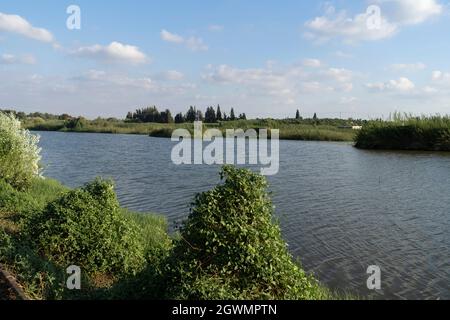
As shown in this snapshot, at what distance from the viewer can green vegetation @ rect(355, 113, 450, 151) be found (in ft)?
133

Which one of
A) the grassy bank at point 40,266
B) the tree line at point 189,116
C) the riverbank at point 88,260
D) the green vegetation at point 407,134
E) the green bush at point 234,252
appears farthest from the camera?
the tree line at point 189,116

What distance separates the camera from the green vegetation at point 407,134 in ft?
133

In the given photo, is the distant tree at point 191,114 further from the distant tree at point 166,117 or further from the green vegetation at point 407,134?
the green vegetation at point 407,134

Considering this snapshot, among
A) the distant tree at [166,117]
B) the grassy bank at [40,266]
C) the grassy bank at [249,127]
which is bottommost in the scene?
the grassy bank at [40,266]

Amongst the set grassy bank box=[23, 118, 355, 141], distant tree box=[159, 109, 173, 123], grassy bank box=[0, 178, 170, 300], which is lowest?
grassy bank box=[0, 178, 170, 300]

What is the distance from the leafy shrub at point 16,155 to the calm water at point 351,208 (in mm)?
3800

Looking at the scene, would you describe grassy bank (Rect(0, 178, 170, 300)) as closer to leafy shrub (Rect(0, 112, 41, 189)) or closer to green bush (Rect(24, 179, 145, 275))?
green bush (Rect(24, 179, 145, 275))

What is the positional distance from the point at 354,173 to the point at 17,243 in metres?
21.6

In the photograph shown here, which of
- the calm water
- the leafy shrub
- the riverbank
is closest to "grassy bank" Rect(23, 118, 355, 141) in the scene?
the calm water

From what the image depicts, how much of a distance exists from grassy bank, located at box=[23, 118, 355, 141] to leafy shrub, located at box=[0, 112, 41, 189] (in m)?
48.9

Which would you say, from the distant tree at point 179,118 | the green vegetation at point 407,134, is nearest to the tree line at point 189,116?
the distant tree at point 179,118

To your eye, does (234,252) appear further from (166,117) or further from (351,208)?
(166,117)

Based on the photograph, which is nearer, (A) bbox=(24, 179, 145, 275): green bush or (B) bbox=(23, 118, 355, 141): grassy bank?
(A) bbox=(24, 179, 145, 275): green bush

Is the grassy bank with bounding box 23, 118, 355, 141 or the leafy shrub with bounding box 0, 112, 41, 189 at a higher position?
the grassy bank with bounding box 23, 118, 355, 141
